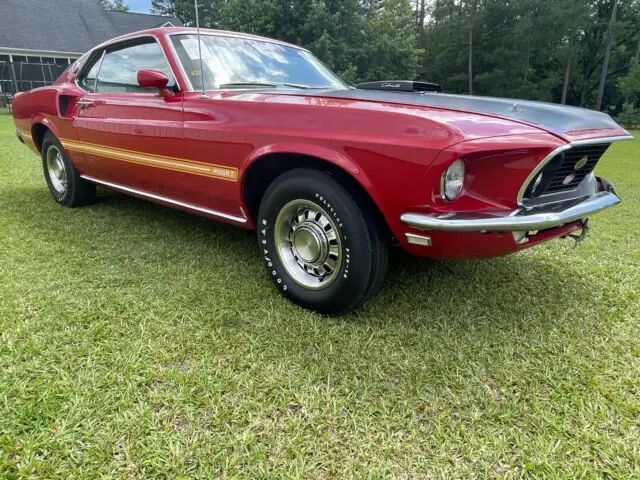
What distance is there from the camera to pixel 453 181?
1.92m

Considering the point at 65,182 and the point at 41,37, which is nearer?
the point at 65,182

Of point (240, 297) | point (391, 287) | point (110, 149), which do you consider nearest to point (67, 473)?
point (240, 297)

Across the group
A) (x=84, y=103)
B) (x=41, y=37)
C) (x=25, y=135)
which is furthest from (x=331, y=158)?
(x=41, y=37)

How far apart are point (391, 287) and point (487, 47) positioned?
117 feet

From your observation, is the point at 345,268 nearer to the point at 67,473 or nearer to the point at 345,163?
the point at 345,163

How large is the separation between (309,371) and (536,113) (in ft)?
5.36

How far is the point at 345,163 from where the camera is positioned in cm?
213

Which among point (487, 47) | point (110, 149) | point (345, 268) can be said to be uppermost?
point (487, 47)

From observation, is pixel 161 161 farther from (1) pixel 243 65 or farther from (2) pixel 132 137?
(1) pixel 243 65

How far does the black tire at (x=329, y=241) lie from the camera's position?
2.22 meters

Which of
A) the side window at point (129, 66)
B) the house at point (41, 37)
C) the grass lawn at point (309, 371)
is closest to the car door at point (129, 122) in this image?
the side window at point (129, 66)

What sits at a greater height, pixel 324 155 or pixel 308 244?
pixel 324 155

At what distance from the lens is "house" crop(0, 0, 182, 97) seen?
2745 centimetres

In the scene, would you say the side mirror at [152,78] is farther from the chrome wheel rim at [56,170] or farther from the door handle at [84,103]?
the chrome wheel rim at [56,170]
